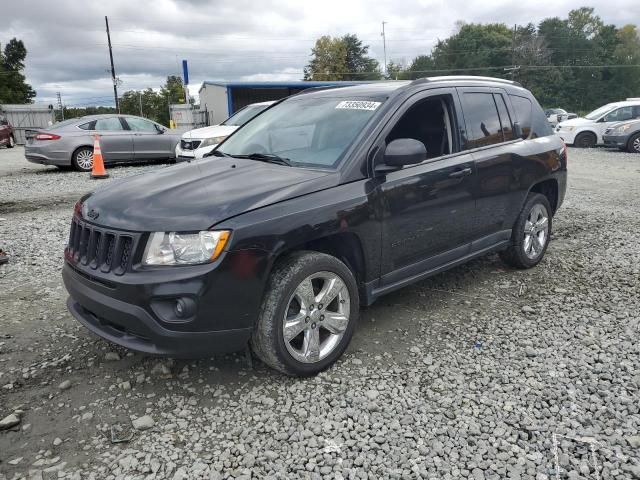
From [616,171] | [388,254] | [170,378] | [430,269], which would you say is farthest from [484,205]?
[616,171]

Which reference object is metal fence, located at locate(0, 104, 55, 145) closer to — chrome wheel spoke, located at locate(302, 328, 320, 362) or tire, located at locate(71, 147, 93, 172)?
tire, located at locate(71, 147, 93, 172)

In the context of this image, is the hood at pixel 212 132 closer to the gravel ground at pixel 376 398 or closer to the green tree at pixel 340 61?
the gravel ground at pixel 376 398

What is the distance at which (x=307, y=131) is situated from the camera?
395cm

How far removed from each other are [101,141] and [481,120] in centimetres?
1140

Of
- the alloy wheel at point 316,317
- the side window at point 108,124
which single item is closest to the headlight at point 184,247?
the alloy wheel at point 316,317

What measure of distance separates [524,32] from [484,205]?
9038 centimetres

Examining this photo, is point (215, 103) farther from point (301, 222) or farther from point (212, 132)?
point (301, 222)

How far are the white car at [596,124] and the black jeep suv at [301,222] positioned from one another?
16.3m

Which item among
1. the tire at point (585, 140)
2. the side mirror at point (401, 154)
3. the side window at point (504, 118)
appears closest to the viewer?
the side mirror at point (401, 154)

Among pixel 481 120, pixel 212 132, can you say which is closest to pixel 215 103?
pixel 212 132

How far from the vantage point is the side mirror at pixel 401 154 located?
11.2 ft

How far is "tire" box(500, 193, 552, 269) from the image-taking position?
4949mm

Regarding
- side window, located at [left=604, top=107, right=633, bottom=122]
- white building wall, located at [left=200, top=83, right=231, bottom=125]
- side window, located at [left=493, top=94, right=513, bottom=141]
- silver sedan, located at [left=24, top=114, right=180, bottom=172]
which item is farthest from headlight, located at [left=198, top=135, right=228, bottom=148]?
white building wall, located at [left=200, top=83, right=231, bottom=125]

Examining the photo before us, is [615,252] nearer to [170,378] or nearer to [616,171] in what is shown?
[170,378]
